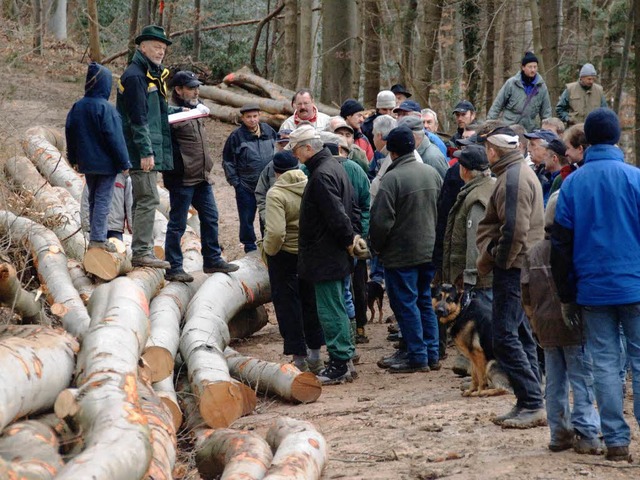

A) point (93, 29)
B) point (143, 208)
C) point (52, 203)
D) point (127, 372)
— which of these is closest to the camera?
point (127, 372)

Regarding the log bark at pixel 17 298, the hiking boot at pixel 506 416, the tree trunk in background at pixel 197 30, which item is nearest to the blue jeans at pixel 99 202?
the log bark at pixel 17 298

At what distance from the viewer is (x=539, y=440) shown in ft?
22.9

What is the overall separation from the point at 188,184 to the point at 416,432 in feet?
15.0

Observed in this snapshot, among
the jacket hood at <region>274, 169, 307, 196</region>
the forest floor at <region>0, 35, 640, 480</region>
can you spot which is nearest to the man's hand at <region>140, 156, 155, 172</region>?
the jacket hood at <region>274, 169, 307, 196</region>

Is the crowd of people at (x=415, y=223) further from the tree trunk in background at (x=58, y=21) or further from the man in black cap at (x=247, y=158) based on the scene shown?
the tree trunk in background at (x=58, y=21)

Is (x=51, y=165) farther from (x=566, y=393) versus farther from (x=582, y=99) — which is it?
(x=566, y=393)

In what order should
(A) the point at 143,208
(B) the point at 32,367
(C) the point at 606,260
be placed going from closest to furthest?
1. (C) the point at 606,260
2. (B) the point at 32,367
3. (A) the point at 143,208

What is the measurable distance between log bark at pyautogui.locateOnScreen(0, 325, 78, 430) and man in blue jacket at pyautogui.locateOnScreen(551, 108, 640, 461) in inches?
148

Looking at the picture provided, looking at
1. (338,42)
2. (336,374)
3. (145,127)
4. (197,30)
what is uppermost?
(197,30)

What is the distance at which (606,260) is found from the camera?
20.1 feet

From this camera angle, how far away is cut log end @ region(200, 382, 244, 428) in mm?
8492

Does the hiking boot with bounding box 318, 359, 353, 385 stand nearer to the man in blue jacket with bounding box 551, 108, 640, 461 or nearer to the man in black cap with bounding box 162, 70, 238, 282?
the man in black cap with bounding box 162, 70, 238, 282

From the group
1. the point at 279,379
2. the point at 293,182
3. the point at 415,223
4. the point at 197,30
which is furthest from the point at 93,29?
the point at 279,379

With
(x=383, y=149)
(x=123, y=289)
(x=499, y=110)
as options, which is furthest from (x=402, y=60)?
(x=123, y=289)
